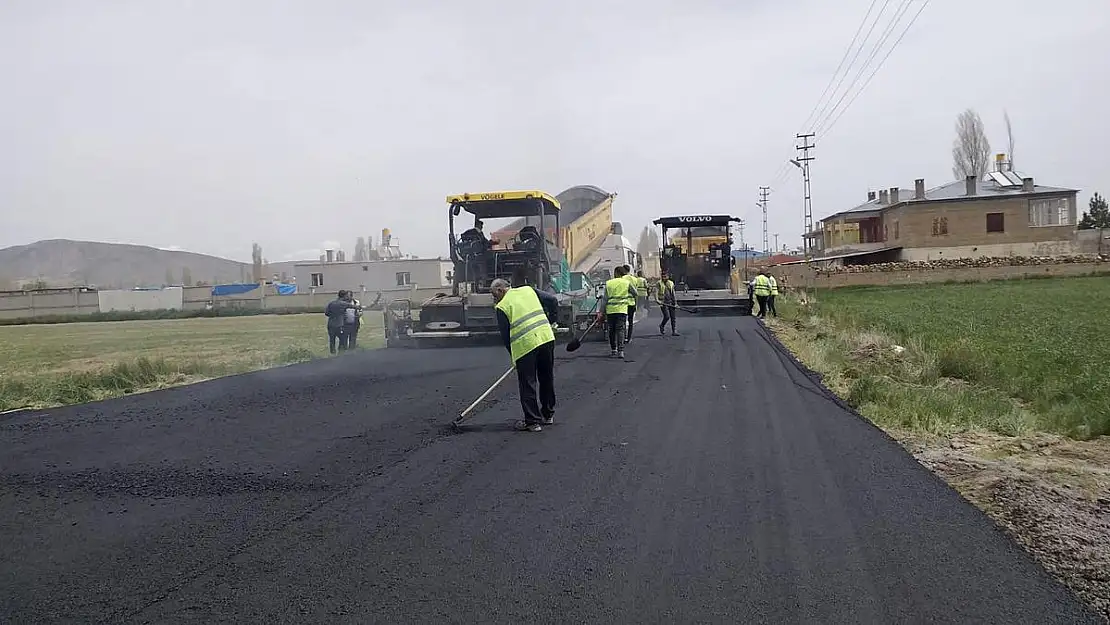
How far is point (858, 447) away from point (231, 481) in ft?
14.7

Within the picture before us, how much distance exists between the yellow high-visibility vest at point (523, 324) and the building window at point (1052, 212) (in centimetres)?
5114

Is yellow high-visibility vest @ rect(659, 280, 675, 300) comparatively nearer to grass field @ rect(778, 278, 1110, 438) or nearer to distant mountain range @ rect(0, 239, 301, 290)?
grass field @ rect(778, 278, 1110, 438)

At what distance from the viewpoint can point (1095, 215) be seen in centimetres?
6531

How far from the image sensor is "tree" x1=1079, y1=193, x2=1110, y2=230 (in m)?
64.3

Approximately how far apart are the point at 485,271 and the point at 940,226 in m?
42.1

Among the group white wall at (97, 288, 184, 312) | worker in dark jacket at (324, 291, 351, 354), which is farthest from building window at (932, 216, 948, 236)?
white wall at (97, 288, 184, 312)

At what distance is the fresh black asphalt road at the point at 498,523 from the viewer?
3826 mm

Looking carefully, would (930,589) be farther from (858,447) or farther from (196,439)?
(196,439)

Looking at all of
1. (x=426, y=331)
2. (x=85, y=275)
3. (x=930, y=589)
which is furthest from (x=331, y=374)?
(x=85, y=275)

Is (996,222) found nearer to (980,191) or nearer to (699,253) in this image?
(980,191)

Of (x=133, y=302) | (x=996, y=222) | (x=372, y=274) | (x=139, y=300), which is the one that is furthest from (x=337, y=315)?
(x=996, y=222)

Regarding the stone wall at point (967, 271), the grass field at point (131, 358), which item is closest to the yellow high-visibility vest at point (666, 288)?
the grass field at point (131, 358)

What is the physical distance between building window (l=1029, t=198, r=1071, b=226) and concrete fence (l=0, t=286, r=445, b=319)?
39.2 m

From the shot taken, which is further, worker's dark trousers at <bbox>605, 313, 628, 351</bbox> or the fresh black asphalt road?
worker's dark trousers at <bbox>605, 313, 628, 351</bbox>
